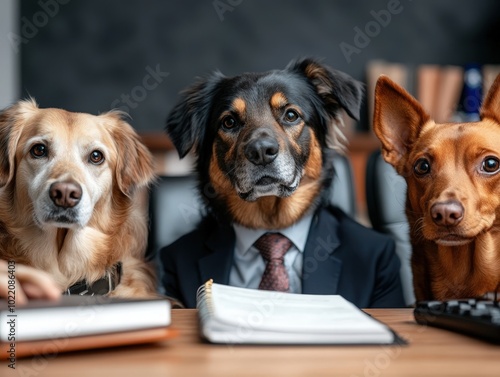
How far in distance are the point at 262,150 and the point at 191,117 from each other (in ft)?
1.27

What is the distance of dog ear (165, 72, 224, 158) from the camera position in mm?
2123

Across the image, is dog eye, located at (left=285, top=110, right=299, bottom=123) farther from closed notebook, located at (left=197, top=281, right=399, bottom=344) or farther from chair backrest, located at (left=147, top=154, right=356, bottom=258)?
closed notebook, located at (left=197, top=281, right=399, bottom=344)

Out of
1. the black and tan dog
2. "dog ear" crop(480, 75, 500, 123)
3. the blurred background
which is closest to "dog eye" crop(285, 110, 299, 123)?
the black and tan dog

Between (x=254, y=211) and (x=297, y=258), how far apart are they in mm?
227

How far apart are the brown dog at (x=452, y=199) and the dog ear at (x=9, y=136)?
1071 mm

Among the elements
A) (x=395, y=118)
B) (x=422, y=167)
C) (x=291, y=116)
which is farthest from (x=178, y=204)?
(x=422, y=167)

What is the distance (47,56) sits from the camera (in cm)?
539

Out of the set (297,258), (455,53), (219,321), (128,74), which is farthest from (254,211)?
(455,53)

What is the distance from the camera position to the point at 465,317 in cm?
106

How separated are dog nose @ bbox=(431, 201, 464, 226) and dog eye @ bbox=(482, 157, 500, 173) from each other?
6.5 inches

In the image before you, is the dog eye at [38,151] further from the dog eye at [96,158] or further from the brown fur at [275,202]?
the brown fur at [275,202]

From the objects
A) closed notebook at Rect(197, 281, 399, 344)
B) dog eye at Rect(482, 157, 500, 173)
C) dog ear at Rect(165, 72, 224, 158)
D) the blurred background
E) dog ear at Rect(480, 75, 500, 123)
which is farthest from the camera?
the blurred background

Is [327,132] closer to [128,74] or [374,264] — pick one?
[374,264]

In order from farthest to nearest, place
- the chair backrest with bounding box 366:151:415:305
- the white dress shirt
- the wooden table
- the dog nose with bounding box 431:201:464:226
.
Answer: the chair backrest with bounding box 366:151:415:305 → the white dress shirt → the dog nose with bounding box 431:201:464:226 → the wooden table
